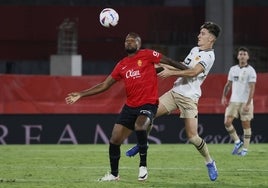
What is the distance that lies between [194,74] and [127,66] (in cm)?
98

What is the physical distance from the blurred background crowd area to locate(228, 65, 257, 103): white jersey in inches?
673

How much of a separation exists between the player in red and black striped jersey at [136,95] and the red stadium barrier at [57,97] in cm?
1160

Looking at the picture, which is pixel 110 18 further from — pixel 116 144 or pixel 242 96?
pixel 242 96

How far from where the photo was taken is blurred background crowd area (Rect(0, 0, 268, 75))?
119ft

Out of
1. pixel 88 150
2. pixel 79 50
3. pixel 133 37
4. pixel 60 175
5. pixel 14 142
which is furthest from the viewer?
pixel 79 50

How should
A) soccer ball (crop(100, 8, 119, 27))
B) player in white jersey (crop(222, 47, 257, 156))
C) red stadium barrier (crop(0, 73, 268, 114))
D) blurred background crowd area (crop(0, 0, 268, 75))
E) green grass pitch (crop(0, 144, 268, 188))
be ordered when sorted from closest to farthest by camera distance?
green grass pitch (crop(0, 144, 268, 188)), soccer ball (crop(100, 8, 119, 27)), player in white jersey (crop(222, 47, 257, 156)), red stadium barrier (crop(0, 73, 268, 114)), blurred background crowd area (crop(0, 0, 268, 75))

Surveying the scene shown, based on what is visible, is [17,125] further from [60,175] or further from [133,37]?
[133,37]

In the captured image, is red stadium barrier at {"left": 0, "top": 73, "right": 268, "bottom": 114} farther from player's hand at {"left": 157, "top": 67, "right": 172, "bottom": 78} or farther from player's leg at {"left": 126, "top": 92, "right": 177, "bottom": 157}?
player's hand at {"left": 157, "top": 67, "right": 172, "bottom": 78}

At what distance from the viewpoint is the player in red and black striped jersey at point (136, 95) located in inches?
458

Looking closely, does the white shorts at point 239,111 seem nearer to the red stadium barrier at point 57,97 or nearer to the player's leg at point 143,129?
the red stadium barrier at point 57,97

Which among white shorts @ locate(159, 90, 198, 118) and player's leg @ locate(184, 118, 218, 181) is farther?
white shorts @ locate(159, 90, 198, 118)

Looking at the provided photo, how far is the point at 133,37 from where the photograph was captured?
11633 mm

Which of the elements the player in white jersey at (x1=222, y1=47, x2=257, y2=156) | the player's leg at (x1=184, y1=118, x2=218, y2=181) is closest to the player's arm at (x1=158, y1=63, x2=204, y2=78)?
the player's leg at (x1=184, y1=118, x2=218, y2=181)

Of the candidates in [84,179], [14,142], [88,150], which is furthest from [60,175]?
[14,142]
